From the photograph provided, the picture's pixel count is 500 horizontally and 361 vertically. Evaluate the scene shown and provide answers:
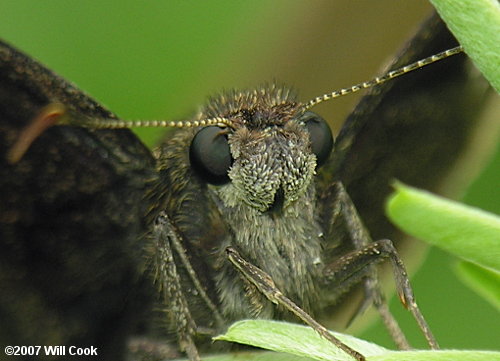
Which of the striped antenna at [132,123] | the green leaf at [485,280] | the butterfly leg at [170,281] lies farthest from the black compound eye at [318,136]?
the green leaf at [485,280]

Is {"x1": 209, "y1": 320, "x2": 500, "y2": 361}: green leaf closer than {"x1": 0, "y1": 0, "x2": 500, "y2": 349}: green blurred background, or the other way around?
{"x1": 209, "y1": 320, "x2": 500, "y2": 361}: green leaf

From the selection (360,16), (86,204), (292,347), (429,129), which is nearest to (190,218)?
(86,204)

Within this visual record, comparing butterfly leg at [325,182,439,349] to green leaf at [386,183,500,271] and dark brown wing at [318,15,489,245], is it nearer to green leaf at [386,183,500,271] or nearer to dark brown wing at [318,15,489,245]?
dark brown wing at [318,15,489,245]

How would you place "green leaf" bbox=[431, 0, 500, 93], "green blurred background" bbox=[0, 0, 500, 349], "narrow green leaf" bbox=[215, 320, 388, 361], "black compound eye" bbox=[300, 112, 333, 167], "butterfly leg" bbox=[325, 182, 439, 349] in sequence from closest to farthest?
"green leaf" bbox=[431, 0, 500, 93] < "narrow green leaf" bbox=[215, 320, 388, 361] < "butterfly leg" bbox=[325, 182, 439, 349] < "black compound eye" bbox=[300, 112, 333, 167] < "green blurred background" bbox=[0, 0, 500, 349]

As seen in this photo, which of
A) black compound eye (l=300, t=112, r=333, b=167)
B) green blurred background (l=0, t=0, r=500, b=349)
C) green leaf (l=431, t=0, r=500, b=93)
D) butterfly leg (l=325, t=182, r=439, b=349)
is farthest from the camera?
green blurred background (l=0, t=0, r=500, b=349)

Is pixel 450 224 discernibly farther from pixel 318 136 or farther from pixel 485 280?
pixel 318 136

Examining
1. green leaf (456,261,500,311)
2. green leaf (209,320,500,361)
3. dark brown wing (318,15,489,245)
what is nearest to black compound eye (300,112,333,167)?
dark brown wing (318,15,489,245)

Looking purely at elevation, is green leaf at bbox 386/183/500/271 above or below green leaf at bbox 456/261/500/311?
above
